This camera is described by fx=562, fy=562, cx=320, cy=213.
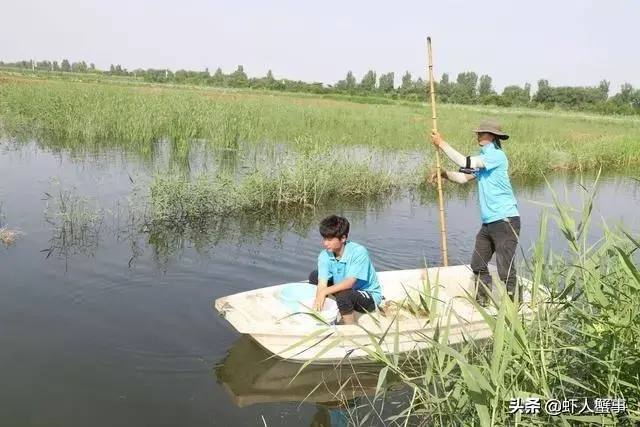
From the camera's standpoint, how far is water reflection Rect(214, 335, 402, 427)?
3857 millimetres

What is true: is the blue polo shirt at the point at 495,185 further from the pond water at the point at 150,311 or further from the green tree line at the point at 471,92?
the green tree line at the point at 471,92

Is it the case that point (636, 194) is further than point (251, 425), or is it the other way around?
point (636, 194)

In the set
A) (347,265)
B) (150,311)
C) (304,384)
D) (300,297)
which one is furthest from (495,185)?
(150,311)

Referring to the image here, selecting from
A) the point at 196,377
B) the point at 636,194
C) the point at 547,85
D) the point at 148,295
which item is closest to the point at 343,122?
the point at 636,194

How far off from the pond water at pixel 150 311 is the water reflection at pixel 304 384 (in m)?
0.01

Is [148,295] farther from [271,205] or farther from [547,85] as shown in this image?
[547,85]

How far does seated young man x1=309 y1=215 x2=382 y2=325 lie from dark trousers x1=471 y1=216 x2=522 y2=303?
96 centimetres

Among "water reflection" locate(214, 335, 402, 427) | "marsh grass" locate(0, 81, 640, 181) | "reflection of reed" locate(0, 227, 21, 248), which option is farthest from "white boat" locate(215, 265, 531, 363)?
"marsh grass" locate(0, 81, 640, 181)

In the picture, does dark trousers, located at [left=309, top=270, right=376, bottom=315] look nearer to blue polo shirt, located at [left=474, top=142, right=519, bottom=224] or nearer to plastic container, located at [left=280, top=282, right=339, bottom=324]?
plastic container, located at [left=280, top=282, right=339, bottom=324]

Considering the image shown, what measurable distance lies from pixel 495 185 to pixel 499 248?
0.53 metres

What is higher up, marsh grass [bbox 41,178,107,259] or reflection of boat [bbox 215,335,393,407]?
marsh grass [bbox 41,178,107,259]

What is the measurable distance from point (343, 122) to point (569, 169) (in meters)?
6.56

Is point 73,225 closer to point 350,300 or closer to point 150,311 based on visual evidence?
point 150,311

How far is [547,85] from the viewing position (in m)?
56.7
